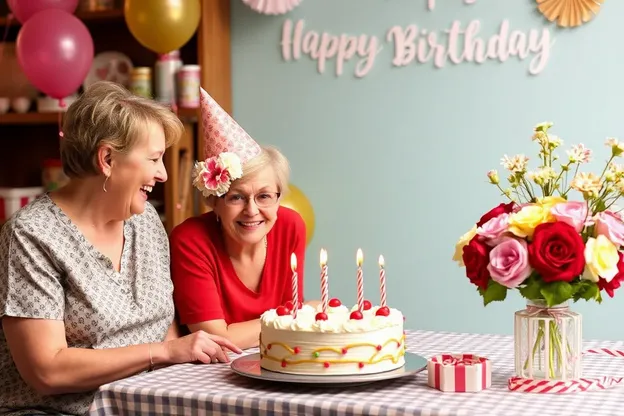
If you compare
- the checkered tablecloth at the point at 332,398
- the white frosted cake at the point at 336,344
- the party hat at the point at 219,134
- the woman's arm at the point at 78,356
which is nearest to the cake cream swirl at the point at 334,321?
the white frosted cake at the point at 336,344

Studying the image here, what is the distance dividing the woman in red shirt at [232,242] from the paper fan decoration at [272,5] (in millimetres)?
1215

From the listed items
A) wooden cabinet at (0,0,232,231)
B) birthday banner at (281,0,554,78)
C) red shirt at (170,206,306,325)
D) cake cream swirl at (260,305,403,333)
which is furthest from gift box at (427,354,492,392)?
wooden cabinet at (0,0,232,231)

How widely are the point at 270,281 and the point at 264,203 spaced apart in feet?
0.69

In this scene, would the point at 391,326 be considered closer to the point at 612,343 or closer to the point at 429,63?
the point at 612,343

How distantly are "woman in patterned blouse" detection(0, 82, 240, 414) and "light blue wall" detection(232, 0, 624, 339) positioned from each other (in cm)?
137

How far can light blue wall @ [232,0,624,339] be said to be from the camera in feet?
10.7

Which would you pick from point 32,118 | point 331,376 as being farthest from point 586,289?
point 32,118

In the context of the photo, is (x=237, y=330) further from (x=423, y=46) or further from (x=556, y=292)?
(x=423, y=46)

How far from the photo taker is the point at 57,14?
330 cm

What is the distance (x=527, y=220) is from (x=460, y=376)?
0.30 m

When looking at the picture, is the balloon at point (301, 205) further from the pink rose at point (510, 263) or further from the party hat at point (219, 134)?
the pink rose at point (510, 263)

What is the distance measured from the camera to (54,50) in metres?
3.24

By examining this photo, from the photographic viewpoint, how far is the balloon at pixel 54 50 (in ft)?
10.7

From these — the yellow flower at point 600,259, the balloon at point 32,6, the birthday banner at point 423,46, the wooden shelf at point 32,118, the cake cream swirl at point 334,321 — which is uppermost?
the balloon at point 32,6
